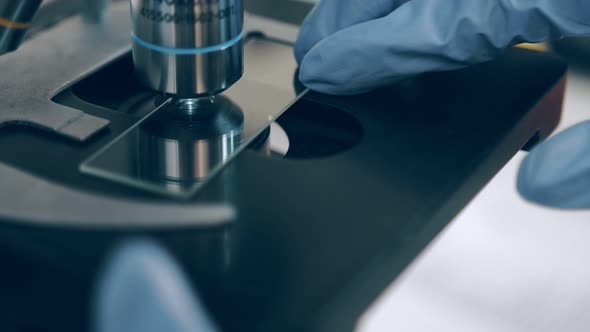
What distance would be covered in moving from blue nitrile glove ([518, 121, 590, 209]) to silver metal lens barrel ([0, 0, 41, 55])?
333 millimetres

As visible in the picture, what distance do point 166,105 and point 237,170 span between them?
104 millimetres

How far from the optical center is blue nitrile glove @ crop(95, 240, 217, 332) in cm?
33

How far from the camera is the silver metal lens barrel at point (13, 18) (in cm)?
48

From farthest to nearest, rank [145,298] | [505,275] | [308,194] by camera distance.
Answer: [505,275]
[308,194]
[145,298]

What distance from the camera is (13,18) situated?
1.59ft

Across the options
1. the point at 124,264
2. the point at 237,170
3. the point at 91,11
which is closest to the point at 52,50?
the point at 91,11

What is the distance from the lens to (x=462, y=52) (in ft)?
1.78

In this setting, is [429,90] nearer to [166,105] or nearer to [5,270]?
[166,105]

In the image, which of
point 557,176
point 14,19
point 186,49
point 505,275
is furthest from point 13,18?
point 505,275

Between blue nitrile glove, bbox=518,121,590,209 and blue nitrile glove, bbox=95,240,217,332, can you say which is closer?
blue nitrile glove, bbox=95,240,217,332

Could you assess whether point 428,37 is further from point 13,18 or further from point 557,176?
point 13,18

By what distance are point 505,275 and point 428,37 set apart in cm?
53

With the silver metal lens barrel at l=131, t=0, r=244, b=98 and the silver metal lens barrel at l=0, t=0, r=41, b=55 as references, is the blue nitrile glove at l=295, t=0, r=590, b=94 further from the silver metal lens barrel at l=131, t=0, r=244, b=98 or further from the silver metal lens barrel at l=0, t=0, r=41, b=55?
the silver metal lens barrel at l=0, t=0, r=41, b=55

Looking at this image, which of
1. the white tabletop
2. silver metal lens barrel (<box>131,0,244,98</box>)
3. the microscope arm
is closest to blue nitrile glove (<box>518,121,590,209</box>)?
silver metal lens barrel (<box>131,0,244,98</box>)
